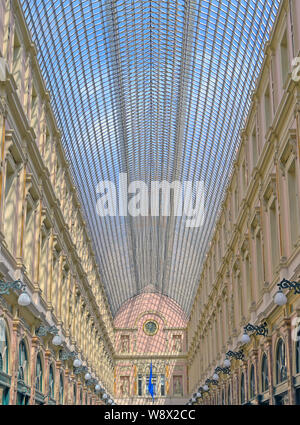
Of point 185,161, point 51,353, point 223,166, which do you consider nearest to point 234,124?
point 223,166

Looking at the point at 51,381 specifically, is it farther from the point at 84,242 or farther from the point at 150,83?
the point at 150,83

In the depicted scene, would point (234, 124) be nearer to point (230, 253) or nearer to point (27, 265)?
point (230, 253)

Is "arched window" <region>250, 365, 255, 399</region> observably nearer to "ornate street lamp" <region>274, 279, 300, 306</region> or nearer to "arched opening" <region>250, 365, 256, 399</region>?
"arched opening" <region>250, 365, 256, 399</region>

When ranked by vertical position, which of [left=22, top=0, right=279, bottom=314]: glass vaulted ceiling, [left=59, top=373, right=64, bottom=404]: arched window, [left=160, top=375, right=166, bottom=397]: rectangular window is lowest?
[left=59, top=373, right=64, bottom=404]: arched window

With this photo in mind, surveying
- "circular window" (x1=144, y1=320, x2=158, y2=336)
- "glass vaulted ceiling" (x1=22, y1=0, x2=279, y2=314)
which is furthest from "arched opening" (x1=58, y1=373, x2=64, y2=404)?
"circular window" (x1=144, y1=320, x2=158, y2=336)

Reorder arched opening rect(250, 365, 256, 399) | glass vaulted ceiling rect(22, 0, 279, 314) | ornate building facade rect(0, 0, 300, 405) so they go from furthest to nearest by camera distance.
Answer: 1. glass vaulted ceiling rect(22, 0, 279, 314)
2. arched opening rect(250, 365, 256, 399)
3. ornate building facade rect(0, 0, 300, 405)

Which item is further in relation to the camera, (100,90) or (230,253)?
(100,90)

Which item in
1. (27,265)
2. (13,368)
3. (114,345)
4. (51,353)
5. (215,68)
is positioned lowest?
(13,368)

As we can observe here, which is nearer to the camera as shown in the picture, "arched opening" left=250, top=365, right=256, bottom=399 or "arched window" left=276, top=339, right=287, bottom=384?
"arched window" left=276, top=339, right=287, bottom=384

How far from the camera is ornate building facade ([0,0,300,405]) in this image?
24.9m

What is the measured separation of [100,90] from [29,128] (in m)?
24.1

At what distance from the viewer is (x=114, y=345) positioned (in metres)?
99.1

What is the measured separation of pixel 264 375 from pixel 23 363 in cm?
1138

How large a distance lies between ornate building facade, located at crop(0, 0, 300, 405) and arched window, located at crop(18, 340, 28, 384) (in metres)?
0.06
